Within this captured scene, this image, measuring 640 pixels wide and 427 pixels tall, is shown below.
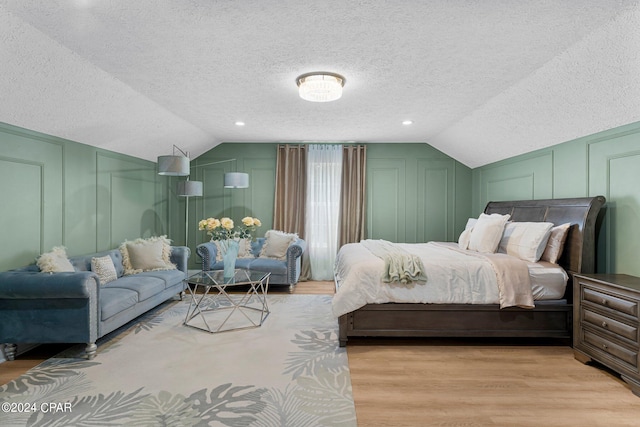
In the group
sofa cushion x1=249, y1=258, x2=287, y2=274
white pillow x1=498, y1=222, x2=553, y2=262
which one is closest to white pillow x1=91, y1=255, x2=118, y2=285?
sofa cushion x1=249, y1=258, x2=287, y2=274

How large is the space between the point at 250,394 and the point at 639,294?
2864mm

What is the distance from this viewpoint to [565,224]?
3500 millimetres

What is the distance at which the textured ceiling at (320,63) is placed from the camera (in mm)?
2180

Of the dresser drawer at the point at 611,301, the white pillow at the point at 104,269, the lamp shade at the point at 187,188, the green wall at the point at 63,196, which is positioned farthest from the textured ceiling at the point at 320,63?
the dresser drawer at the point at 611,301

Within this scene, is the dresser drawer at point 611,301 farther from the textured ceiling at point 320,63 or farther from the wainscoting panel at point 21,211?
the wainscoting panel at point 21,211

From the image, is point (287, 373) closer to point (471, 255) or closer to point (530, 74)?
point (471, 255)

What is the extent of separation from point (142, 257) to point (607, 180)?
537cm

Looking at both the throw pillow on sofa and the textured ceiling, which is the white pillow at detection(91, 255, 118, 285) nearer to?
the throw pillow on sofa

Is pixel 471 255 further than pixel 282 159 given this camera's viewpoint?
No

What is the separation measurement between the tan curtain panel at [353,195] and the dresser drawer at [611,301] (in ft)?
A: 12.3

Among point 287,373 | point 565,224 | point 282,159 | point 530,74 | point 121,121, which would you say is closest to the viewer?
point 287,373

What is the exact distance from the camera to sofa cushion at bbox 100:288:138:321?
3.10m

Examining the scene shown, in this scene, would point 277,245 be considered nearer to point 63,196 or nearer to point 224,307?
point 224,307

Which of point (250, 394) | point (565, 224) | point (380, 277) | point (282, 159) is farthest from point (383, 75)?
point (282, 159)
